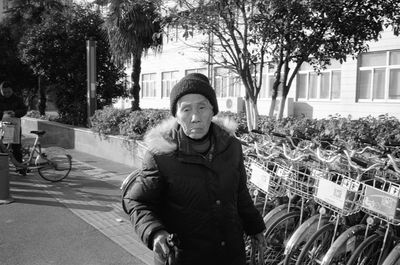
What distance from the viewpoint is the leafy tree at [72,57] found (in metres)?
13.2

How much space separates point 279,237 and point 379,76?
1418 cm

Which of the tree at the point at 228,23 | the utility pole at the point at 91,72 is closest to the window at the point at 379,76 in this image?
the utility pole at the point at 91,72

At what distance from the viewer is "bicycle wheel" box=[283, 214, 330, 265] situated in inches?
122

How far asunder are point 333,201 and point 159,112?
6.38m

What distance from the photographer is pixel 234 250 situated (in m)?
2.12

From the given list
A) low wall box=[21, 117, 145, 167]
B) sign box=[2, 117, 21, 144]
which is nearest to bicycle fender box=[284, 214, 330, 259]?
low wall box=[21, 117, 145, 167]

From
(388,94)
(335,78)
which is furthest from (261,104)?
(388,94)

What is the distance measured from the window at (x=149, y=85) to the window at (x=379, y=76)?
17008mm

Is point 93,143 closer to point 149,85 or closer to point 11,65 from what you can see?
point 11,65

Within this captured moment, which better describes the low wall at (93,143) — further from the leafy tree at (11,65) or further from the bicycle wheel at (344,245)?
the leafy tree at (11,65)

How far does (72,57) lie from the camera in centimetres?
1332

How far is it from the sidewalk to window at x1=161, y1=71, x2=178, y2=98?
810 inches

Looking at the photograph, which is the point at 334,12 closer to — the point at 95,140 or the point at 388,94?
the point at 95,140

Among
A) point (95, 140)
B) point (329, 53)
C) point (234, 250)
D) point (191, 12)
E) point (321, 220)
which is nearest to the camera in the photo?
point (234, 250)
